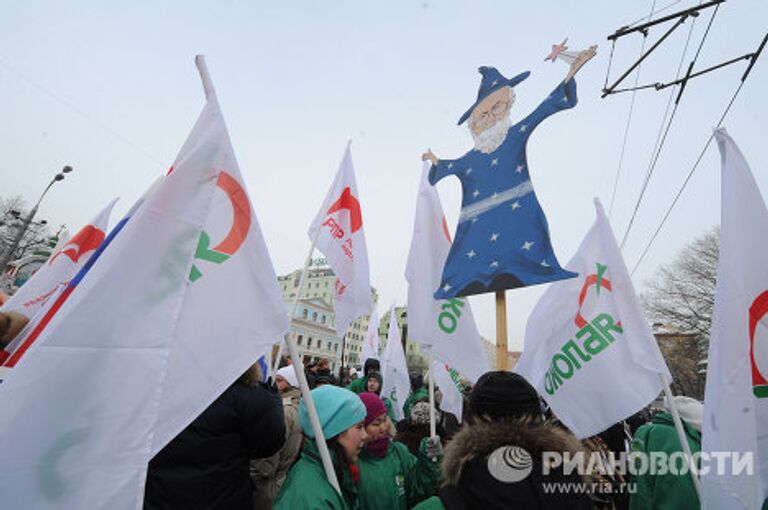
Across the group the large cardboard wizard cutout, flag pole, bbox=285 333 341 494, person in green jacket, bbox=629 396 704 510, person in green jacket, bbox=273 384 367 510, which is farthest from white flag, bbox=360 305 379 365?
flag pole, bbox=285 333 341 494

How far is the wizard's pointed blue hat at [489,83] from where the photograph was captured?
4.45m

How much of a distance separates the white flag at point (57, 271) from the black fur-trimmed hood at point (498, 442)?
367 centimetres

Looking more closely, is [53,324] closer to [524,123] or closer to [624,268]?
[624,268]

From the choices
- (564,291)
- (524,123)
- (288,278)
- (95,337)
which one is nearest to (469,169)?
(524,123)

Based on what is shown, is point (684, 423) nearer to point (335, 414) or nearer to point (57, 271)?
point (335, 414)

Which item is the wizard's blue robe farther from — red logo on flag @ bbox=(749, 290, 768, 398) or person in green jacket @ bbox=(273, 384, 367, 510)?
person in green jacket @ bbox=(273, 384, 367, 510)

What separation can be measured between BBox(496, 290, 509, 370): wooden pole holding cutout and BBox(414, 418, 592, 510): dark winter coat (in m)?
1.73

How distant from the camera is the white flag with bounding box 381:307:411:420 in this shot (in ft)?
25.0

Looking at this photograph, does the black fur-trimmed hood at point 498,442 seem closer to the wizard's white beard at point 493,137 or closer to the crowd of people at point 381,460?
the crowd of people at point 381,460

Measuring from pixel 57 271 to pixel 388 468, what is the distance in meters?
3.47

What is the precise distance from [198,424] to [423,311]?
2.63m

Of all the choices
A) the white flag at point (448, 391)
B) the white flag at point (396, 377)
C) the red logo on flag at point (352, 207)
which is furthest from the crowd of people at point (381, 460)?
the white flag at point (396, 377)

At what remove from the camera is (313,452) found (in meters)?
2.10

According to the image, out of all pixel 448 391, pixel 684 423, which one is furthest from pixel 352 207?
pixel 684 423
